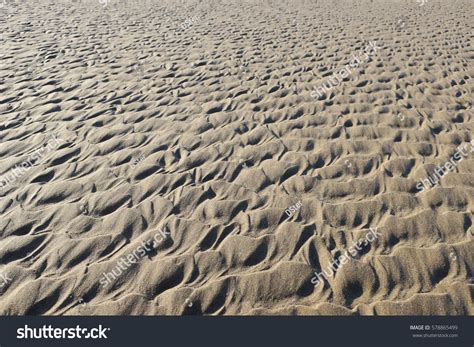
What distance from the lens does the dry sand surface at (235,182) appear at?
4.06 metres

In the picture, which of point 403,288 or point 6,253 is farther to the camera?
point 6,253

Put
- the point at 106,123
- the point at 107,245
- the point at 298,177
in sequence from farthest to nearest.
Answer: the point at 106,123 → the point at 298,177 → the point at 107,245

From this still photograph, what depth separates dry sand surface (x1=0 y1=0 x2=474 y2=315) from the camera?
4062 mm

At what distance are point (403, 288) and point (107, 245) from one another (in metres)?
3.49

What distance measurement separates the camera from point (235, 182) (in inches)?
215

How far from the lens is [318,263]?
14.1 ft

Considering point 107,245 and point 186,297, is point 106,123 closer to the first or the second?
point 107,245

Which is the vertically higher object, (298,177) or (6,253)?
(6,253)

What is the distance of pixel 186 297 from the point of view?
3.97 metres

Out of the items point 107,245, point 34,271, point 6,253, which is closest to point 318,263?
point 107,245

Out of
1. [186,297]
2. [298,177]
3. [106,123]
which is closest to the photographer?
[186,297]

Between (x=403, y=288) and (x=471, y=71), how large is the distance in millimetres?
7460
